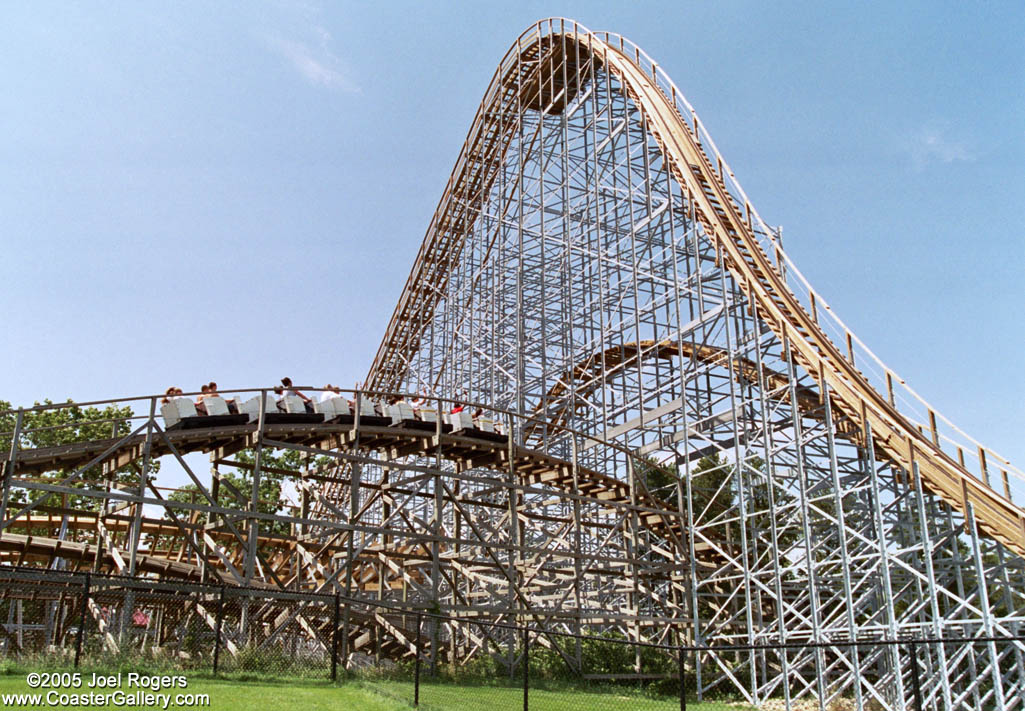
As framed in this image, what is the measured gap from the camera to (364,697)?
33.0 ft

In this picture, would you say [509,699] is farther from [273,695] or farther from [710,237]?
[710,237]

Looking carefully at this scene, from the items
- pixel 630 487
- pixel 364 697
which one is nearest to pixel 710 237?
pixel 630 487

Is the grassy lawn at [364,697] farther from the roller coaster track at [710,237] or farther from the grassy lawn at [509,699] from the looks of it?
the roller coaster track at [710,237]

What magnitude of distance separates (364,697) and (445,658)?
23.1 ft

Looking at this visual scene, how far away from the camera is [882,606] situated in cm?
1387

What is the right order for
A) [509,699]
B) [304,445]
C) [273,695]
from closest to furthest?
[273,695] → [509,699] → [304,445]

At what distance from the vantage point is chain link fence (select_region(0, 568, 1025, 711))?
10656 millimetres

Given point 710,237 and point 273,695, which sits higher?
point 710,237

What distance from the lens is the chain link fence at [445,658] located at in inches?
420

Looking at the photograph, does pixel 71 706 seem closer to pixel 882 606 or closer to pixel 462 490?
pixel 882 606

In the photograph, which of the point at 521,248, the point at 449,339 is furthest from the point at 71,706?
the point at 449,339

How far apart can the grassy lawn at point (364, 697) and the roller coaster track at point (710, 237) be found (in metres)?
5.15

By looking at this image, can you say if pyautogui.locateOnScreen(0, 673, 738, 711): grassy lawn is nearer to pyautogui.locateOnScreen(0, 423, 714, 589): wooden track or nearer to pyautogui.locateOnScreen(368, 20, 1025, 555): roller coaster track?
pyautogui.locateOnScreen(0, 423, 714, 589): wooden track

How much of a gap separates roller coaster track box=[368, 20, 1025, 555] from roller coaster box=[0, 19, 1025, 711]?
0.06 meters
